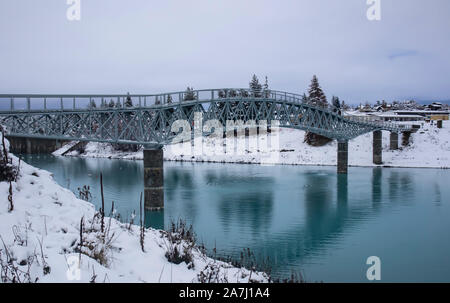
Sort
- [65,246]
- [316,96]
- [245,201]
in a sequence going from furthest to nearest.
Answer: [316,96] < [245,201] < [65,246]

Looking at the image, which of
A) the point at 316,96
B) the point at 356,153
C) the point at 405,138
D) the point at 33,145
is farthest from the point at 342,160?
the point at 33,145

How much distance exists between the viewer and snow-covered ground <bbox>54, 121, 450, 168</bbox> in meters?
72.4

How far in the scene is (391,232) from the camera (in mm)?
29266

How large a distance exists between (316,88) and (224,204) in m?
50.2

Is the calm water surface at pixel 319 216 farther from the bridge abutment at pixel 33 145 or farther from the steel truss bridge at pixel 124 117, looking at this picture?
the bridge abutment at pixel 33 145

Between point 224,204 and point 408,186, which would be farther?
point 408,186

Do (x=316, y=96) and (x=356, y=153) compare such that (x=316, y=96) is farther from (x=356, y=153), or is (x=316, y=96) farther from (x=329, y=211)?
(x=329, y=211)

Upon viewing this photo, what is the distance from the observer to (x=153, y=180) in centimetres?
3791

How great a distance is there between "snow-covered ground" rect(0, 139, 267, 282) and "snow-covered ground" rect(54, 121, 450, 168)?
67.4 m

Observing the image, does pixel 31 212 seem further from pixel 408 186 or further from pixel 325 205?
pixel 408 186

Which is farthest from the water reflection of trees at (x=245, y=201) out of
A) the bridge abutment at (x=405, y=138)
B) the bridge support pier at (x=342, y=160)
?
the bridge abutment at (x=405, y=138)

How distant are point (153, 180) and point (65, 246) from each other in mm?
27711
